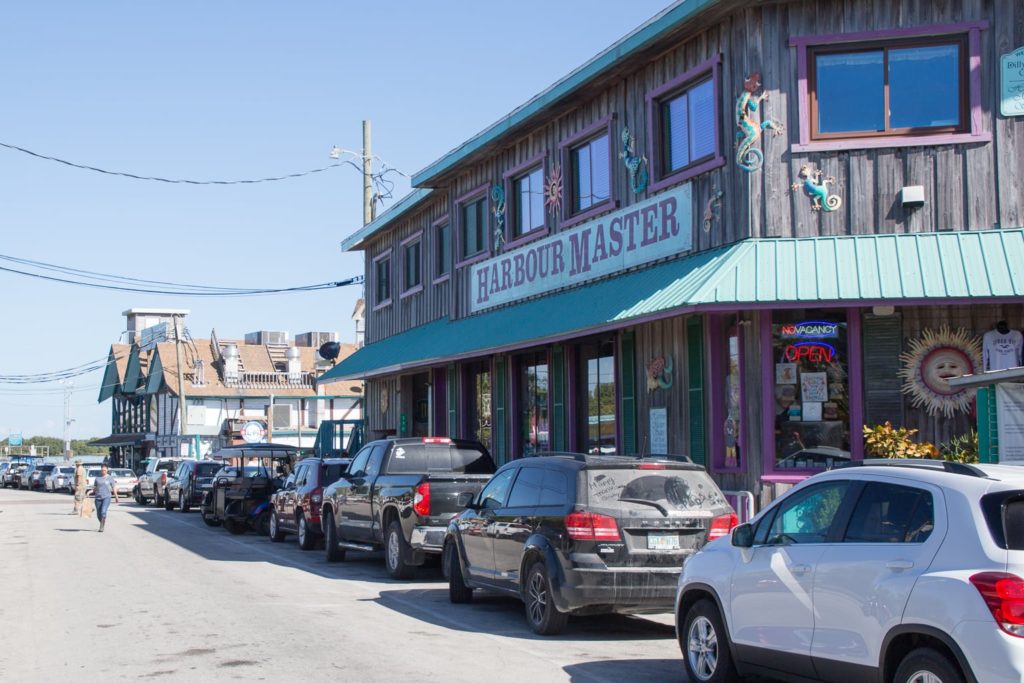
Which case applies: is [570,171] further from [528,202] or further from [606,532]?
[606,532]

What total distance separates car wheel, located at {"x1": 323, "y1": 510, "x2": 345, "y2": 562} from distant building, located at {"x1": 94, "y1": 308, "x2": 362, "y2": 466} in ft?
138

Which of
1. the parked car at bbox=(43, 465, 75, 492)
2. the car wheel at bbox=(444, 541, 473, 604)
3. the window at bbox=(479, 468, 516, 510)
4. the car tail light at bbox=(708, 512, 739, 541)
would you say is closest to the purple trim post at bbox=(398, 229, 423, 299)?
the car wheel at bbox=(444, 541, 473, 604)

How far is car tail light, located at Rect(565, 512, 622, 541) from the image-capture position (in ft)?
36.5

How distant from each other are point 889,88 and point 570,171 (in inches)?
276

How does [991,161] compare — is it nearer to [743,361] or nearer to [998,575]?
[743,361]

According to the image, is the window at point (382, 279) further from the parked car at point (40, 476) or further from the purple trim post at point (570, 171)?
the parked car at point (40, 476)

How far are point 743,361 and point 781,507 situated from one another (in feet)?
25.6

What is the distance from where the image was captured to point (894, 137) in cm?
1550

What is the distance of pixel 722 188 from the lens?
16484 millimetres

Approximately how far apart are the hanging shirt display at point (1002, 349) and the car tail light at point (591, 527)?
6.43 meters

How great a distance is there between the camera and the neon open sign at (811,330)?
51.1 ft

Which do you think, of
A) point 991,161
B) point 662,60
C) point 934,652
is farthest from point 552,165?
Result: point 934,652

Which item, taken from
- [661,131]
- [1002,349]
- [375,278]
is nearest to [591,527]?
[1002,349]

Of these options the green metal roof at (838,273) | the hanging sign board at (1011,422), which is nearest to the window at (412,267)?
the green metal roof at (838,273)
